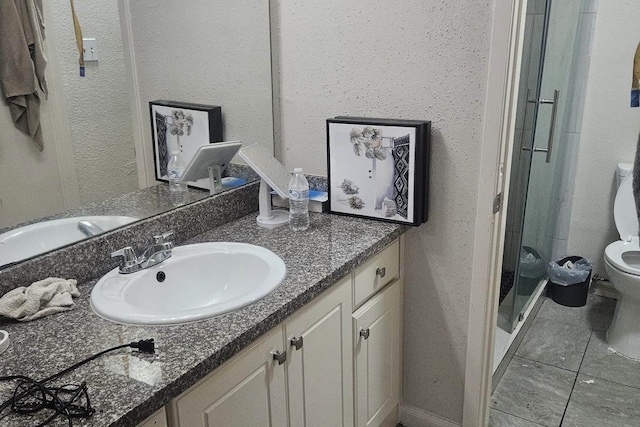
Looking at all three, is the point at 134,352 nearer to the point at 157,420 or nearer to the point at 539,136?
the point at 157,420

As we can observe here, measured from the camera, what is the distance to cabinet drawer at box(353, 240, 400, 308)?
1.74m

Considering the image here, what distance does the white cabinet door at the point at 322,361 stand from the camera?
1.47 metres

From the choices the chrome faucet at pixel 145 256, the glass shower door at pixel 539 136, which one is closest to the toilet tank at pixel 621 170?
the glass shower door at pixel 539 136

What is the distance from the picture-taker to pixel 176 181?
180 cm

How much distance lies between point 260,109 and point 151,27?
0.51m

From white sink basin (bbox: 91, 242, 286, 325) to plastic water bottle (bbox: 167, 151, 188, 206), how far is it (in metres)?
0.18

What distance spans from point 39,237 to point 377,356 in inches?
43.5

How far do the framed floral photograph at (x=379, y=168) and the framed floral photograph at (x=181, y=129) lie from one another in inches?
15.7

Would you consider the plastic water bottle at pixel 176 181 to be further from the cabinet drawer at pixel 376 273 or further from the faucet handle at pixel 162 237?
the cabinet drawer at pixel 376 273

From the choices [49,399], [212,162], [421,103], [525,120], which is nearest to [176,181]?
[212,162]

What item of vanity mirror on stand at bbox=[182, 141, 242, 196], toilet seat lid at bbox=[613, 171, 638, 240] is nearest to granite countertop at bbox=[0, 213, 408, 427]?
vanity mirror on stand at bbox=[182, 141, 242, 196]

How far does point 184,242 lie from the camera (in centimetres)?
177

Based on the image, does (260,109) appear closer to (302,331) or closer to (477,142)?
(477,142)

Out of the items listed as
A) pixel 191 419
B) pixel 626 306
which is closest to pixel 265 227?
pixel 191 419
